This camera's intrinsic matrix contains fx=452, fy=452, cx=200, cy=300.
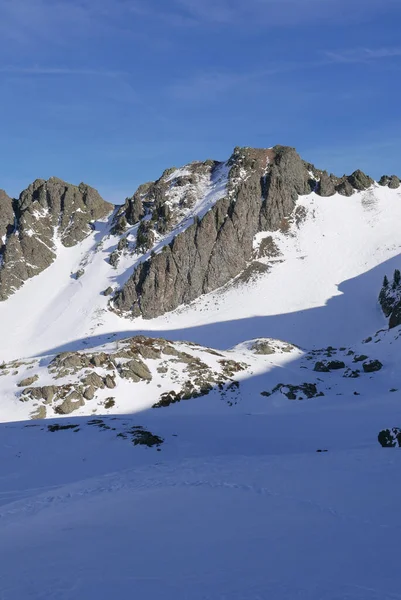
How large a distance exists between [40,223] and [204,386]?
211 feet

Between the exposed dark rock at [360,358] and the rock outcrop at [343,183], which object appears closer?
the exposed dark rock at [360,358]

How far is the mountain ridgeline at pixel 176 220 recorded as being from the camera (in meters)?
69.2

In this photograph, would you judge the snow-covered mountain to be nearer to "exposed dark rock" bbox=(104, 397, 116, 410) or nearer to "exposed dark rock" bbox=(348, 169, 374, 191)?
"exposed dark rock" bbox=(104, 397, 116, 410)

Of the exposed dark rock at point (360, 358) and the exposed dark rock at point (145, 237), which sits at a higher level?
the exposed dark rock at point (145, 237)

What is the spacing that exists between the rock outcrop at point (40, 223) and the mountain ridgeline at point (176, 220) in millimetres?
189

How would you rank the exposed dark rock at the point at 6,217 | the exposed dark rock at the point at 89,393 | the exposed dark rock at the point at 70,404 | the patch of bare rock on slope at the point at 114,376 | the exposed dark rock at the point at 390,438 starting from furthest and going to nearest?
1. the exposed dark rock at the point at 6,217
2. the exposed dark rock at the point at 89,393
3. the patch of bare rock on slope at the point at 114,376
4. the exposed dark rock at the point at 70,404
5. the exposed dark rock at the point at 390,438

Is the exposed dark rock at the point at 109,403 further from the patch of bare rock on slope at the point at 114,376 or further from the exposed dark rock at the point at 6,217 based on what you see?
the exposed dark rock at the point at 6,217

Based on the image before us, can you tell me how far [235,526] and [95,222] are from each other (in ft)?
281

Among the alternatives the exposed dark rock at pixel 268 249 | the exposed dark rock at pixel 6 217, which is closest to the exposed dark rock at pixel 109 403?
the exposed dark rock at pixel 268 249

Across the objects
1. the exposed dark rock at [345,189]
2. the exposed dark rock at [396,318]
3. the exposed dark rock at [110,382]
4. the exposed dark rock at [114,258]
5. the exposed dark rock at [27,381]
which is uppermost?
the exposed dark rock at [345,189]

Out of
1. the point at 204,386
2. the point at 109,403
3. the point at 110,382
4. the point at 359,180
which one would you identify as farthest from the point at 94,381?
the point at 359,180

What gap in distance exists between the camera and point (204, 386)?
3303 cm

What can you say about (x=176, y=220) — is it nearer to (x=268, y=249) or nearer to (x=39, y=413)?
(x=268, y=249)

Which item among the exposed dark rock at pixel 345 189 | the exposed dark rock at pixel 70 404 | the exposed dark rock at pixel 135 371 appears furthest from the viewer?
the exposed dark rock at pixel 345 189
